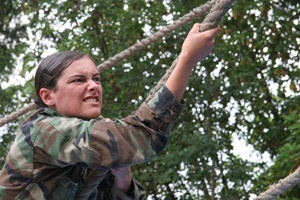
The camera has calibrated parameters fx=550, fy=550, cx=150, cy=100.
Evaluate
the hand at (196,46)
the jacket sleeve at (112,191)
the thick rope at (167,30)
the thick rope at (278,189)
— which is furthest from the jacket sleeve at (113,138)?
the thick rope at (167,30)

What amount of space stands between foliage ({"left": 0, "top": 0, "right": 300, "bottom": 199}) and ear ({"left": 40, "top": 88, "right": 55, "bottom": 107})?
4.23 meters

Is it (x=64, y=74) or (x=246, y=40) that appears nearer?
(x=64, y=74)

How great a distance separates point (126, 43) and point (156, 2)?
63 centimetres

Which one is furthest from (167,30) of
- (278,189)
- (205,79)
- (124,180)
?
(205,79)

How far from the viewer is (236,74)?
21.2ft

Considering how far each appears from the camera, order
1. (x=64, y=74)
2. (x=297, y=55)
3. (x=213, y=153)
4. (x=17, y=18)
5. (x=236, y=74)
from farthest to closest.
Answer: (x=17, y=18)
(x=297, y=55)
(x=236, y=74)
(x=213, y=153)
(x=64, y=74)

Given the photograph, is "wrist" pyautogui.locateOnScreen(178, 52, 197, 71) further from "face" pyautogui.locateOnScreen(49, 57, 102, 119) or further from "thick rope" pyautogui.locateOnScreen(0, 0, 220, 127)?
"thick rope" pyautogui.locateOnScreen(0, 0, 220, 127)

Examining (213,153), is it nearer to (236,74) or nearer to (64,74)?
(236,74)

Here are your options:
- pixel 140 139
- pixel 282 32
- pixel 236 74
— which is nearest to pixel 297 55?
pixel 282 32

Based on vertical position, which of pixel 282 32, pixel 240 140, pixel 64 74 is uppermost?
pixel 282 32

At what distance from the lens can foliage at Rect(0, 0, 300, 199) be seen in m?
6.25

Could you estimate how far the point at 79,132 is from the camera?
148 centimetres

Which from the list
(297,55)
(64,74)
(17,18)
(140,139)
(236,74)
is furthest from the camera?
(17,18)

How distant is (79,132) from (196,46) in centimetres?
39
